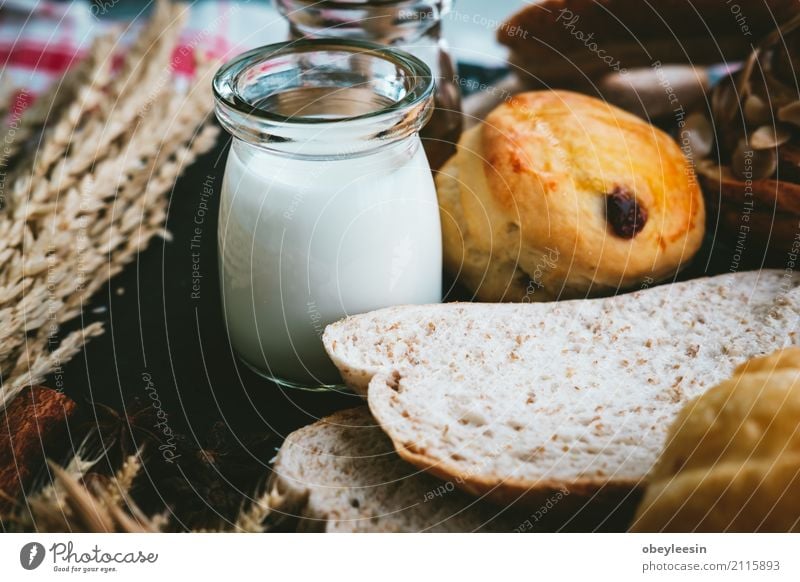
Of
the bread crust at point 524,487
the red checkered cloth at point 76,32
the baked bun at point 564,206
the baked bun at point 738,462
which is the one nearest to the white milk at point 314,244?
the baked bun at point 564,206

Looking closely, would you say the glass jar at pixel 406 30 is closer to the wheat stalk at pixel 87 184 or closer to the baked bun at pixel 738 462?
the wheat stalk at pixel 87 184

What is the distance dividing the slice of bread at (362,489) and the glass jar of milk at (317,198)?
131 mm

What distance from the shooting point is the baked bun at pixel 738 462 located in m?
0.73

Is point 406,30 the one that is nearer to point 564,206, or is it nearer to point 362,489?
point 564,206

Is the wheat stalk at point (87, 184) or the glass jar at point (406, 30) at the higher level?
the glass jar at point (406, 30)

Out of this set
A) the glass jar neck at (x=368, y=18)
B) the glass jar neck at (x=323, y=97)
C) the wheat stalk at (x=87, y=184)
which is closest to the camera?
the glass jar neck at (x=323, y=97)

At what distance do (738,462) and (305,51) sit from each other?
0.73m

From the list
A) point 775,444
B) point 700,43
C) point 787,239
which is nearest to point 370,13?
point 700,43

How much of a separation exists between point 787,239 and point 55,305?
41.3 inches
